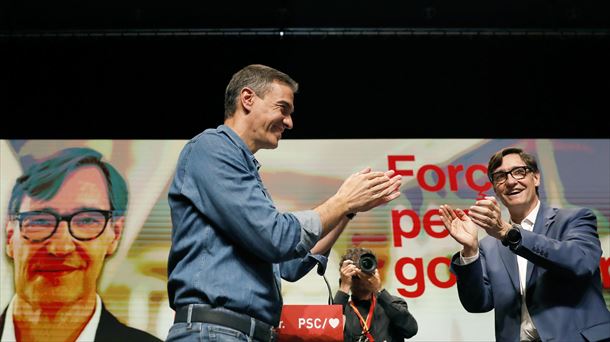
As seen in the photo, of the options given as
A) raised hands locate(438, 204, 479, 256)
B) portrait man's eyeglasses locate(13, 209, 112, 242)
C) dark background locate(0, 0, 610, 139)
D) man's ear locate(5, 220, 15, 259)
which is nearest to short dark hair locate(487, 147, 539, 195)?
raised hands locate(438, 204, 479, 256)

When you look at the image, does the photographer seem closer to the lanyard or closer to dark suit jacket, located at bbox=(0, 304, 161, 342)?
the lanyard

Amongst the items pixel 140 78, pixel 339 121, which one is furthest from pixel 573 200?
pixel 140 78

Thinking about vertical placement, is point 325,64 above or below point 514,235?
above

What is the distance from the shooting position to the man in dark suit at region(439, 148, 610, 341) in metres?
1.87

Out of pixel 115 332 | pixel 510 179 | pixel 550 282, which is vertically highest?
pixel 510 179

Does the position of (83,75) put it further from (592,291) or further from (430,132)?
(592,291)

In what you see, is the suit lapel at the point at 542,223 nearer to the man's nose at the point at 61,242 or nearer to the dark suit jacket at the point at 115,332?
the dark suit jacket at the point at 115,332

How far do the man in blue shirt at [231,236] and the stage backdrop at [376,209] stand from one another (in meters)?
2.23

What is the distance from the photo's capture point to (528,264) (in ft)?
6.70

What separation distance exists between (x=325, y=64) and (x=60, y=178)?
5.51ft

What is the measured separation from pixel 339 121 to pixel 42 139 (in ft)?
5.66

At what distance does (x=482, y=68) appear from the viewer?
405 cm

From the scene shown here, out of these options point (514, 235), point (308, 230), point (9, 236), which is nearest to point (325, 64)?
point (9, 236)

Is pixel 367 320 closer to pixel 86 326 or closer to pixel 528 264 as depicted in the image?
pixel 528 264
